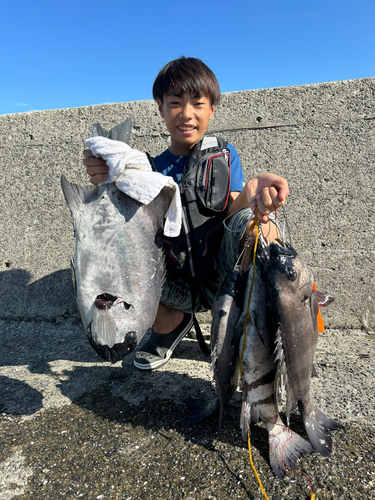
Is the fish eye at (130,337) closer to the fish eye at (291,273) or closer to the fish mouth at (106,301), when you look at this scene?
the fish mouth at (106,301)

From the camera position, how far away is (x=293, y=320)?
5.55 ft

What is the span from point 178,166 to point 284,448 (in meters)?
2.05

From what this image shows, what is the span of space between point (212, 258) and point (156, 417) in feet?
3.72

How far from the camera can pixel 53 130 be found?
3.80 m

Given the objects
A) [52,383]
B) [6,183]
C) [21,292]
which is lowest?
[52,383]

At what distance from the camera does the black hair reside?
99.0 inches

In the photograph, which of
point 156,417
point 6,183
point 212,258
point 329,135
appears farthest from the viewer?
point 6,183

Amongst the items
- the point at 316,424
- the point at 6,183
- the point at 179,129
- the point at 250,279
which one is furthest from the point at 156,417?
the point at 6,183

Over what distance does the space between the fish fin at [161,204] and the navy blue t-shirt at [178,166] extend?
26.9 inches

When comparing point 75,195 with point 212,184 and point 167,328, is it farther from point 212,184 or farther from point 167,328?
point 167,328

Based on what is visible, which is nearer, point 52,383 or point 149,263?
point 149,263

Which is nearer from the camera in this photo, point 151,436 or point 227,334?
point 227,334

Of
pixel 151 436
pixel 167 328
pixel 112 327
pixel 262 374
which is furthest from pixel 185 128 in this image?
pixel 151 436

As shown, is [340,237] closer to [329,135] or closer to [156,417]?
[329,135]
